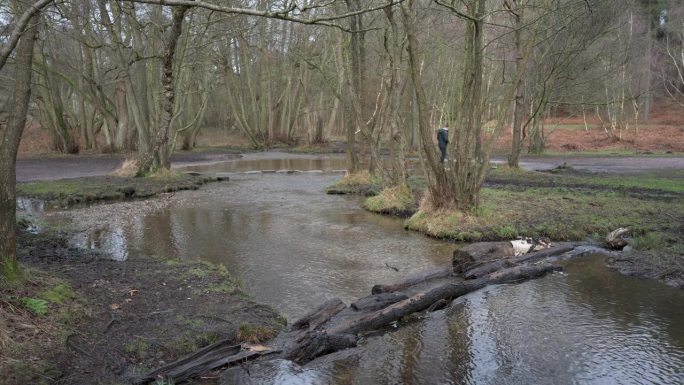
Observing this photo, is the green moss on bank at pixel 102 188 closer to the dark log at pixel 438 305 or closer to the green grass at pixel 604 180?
the green grass at pixel 604 180

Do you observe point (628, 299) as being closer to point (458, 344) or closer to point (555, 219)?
point (458, 344)

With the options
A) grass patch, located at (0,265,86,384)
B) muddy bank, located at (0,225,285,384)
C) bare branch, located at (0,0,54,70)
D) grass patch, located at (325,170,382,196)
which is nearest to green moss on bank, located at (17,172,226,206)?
grass patch, located at (325,170,382,196)

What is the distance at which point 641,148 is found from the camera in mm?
37812

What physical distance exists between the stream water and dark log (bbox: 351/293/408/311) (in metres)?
0.52

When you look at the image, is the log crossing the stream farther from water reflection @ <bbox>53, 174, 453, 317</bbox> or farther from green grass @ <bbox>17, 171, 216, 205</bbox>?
green grass @ <bbox>17, 171, 216, 205</bbox>

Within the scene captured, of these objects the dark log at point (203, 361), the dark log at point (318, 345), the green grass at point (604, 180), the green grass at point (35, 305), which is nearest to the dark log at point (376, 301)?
the dark log at point (318, 345)

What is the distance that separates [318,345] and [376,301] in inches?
64.1

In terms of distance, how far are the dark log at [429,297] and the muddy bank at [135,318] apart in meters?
1.01

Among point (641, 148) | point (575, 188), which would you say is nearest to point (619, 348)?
point (575, 188)

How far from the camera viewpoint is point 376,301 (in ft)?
25.4

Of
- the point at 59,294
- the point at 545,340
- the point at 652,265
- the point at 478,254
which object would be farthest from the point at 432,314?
the point at 59,294

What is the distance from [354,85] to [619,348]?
15418mm

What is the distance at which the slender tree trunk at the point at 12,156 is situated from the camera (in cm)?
634

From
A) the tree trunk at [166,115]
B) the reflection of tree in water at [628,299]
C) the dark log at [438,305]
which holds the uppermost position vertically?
the tree trunk at [166,115]
